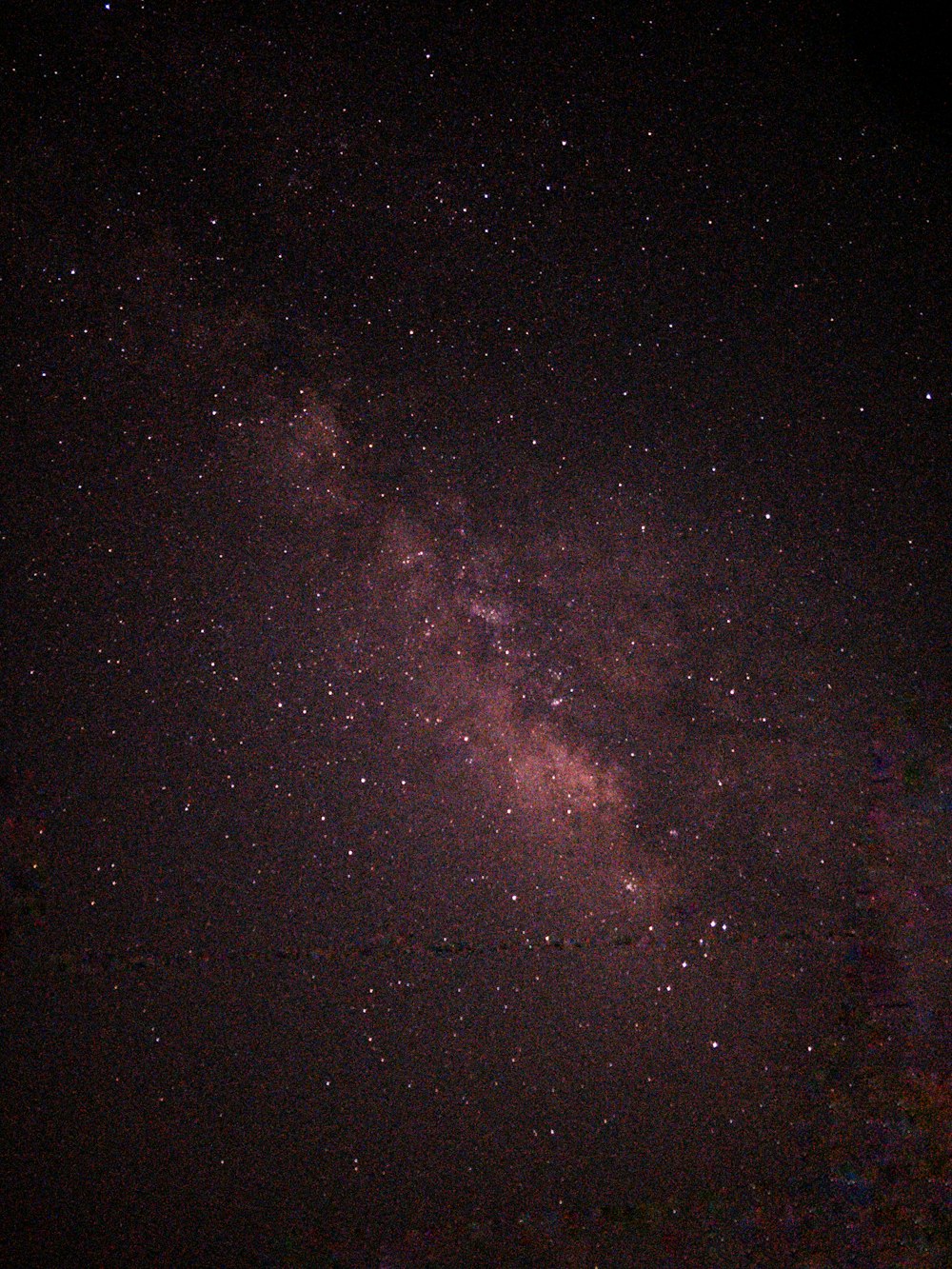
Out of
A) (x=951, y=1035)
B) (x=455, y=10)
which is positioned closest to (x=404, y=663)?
(x=455, y=10)

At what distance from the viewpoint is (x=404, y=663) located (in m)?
1.37

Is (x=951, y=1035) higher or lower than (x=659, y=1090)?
higher

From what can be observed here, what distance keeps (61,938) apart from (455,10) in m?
1.86

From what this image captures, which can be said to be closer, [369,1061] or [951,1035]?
[369,1061]

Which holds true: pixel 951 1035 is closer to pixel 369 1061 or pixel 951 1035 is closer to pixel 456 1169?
pixel 456 1169

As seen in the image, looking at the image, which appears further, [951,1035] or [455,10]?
[951,1035]

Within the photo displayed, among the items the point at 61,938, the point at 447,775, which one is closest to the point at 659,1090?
the point at 447,775

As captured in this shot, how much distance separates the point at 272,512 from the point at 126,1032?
996mm

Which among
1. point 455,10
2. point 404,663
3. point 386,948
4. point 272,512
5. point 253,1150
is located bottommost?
point 253,1150

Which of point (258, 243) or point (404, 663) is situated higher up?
point (258, 243)

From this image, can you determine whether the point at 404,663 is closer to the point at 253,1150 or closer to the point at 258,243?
the point at 258,243

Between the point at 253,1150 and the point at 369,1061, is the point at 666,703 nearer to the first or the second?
the point at 369,1061

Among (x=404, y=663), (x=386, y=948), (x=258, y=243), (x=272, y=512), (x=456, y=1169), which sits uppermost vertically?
(x=258, y=243)

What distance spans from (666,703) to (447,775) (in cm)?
44
